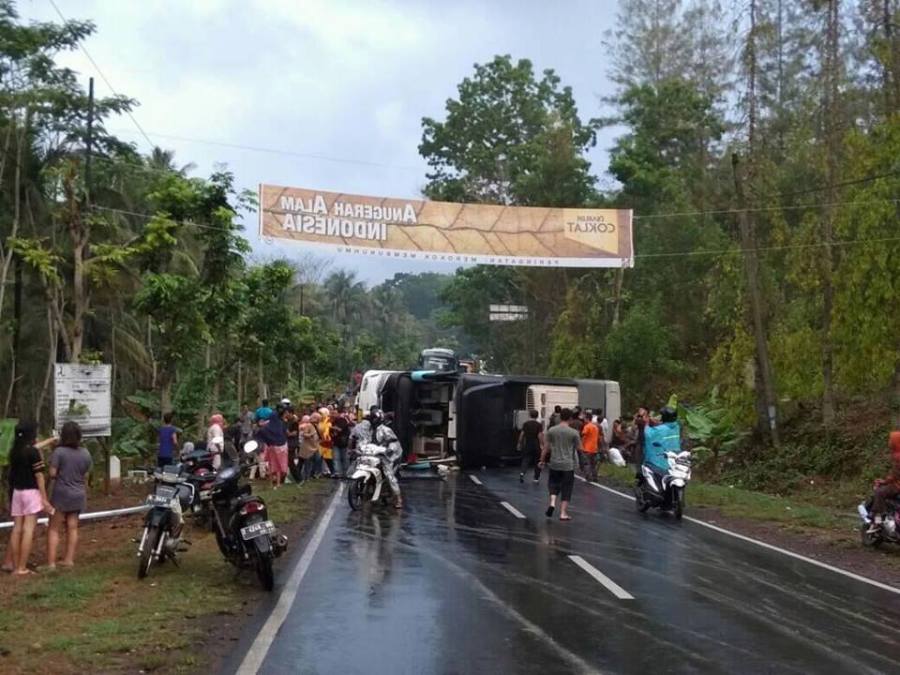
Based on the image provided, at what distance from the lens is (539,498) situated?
19719 mm

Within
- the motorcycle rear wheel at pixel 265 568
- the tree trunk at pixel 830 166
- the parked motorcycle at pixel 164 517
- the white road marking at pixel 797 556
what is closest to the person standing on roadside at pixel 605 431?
the tree trunk at pixel 830 166

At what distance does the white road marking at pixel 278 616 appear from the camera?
7.22 meters

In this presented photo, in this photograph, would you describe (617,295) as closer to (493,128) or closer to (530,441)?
(493,128)

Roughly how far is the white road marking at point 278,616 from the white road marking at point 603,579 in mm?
3029

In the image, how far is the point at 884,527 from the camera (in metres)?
13.2

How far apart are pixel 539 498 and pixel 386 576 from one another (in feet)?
30.5

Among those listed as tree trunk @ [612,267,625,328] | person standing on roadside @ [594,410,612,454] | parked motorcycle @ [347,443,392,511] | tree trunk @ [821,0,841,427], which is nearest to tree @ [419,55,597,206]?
tree trunk @ [612,267,625,328]

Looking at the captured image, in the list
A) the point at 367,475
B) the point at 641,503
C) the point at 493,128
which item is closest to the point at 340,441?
the point at 367,475

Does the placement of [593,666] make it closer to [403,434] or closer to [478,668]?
[478,668]

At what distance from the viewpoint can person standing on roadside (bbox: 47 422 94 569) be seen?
36.8ft

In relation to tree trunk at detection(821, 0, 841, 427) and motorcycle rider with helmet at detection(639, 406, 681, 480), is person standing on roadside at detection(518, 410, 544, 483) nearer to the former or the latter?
tree trunk at detection(821, 0, 841, 427)

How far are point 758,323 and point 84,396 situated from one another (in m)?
16.0

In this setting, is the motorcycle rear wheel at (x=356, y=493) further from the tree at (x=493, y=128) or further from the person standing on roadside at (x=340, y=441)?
the tree at (x=493, y=128)

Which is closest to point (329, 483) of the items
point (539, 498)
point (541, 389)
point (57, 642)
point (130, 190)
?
point (539, 498)
